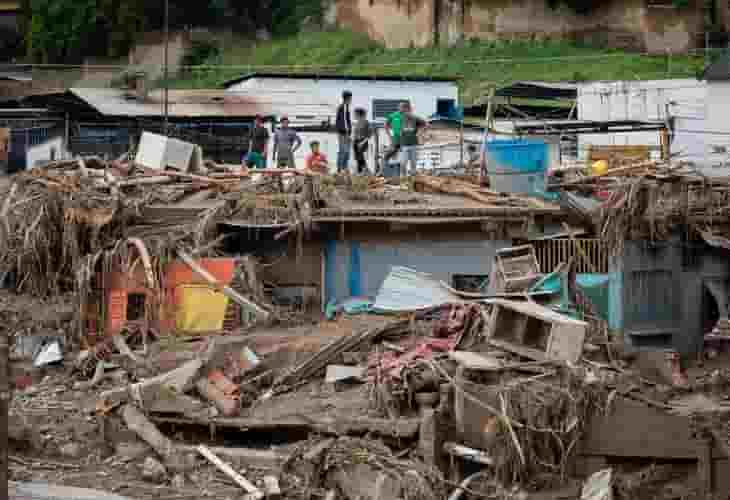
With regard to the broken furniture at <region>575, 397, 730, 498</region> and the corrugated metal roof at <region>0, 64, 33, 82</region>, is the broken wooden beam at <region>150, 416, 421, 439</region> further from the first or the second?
the corrugated metal roof at <region>0, 64, 33, 82</region>

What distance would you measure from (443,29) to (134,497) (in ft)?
133

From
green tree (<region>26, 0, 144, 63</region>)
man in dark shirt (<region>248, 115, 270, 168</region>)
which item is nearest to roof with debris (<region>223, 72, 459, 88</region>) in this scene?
man in dark shirt (<region>248, 115, 270, 168</region>)

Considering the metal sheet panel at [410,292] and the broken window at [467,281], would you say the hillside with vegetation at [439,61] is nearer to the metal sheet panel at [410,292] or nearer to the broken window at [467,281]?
the broken window at [467,281]

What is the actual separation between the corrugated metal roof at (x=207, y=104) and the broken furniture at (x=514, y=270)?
48.2 feet

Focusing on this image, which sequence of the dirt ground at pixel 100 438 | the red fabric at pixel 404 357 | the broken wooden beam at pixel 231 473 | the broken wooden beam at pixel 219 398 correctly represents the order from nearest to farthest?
the broken wooden beam at pixel 231 473
the dirt ground at pixel 100 438
the broken wooden beam at pixel 219 398
the red fabric at pixel 404 357

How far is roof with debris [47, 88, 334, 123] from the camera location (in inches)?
1479

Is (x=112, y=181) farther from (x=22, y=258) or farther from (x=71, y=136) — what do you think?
(x=71, y=136)

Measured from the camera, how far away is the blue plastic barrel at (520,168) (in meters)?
25.6

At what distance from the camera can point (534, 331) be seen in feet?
70.2

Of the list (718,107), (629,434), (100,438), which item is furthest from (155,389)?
(718,107)

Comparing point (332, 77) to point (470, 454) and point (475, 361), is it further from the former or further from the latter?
point (470, 454)

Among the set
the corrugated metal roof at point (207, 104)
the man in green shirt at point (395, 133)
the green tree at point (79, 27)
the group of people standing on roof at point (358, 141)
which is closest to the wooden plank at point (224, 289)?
the group of people standing on roof at point (358, 141)

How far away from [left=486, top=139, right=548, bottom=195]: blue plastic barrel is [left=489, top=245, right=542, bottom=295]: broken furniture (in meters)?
2.43

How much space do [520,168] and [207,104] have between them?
14.2 metres
